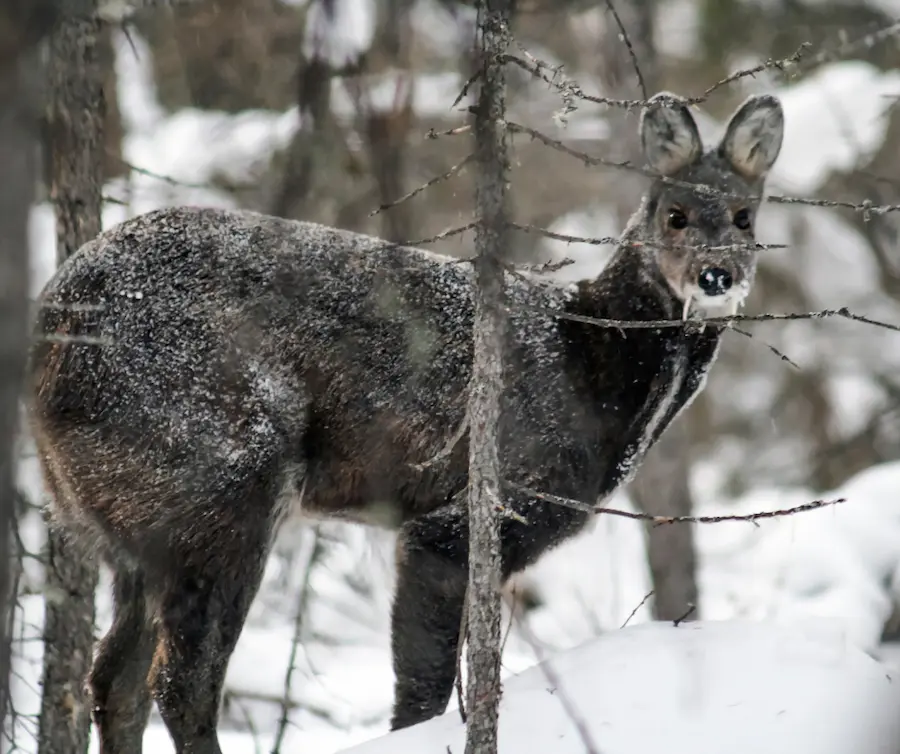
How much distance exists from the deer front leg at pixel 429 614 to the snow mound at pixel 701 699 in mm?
746

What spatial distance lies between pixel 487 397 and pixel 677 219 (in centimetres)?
262

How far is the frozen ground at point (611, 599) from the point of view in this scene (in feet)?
14.6

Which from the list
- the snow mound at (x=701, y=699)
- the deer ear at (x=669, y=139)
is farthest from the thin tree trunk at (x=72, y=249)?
the deer ear at (x=669, y=139)

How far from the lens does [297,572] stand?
977 cm

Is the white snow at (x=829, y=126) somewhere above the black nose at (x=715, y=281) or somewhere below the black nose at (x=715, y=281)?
above

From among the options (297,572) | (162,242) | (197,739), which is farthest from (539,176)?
(197,739)

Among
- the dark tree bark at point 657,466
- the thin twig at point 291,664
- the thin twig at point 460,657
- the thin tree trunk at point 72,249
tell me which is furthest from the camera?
the dark tree bark at point 657,466

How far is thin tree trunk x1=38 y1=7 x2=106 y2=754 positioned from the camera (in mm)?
5840

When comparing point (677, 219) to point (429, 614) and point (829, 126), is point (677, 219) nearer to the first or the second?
point (429, 614)

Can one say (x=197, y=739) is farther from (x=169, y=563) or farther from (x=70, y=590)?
(x=70, y=590)

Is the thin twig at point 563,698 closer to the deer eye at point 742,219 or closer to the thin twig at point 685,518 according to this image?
the thin twig at point 685,518

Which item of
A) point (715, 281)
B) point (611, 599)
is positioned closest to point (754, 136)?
point (715, 281)

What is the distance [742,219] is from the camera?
243 inches

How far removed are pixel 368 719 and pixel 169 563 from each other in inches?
115
